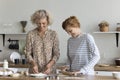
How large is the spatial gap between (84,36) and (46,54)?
0.49 metres

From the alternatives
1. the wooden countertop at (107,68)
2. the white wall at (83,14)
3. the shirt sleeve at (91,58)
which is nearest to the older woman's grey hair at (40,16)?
the shirt sleeve at (91,58)

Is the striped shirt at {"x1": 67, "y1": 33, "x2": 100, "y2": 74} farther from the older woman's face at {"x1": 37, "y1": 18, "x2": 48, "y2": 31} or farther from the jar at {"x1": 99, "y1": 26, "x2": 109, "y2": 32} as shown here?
the jar at {"x1": 99, "y1": 26, "x2": 109, "y2": 32}

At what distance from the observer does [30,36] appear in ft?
10.5

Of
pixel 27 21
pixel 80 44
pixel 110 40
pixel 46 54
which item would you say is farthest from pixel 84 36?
pixel 27 21

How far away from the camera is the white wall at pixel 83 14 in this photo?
4801 mm

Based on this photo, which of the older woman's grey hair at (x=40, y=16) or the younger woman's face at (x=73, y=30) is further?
the older woman's grey hair at (x=40, y=16)

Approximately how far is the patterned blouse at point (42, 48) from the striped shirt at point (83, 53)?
8.2 inches

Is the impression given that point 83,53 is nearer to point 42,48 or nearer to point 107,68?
point 42,48


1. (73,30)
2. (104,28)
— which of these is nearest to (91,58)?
(73,30)

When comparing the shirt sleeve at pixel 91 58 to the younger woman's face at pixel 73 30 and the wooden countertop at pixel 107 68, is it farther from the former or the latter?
the wooden countertop at pixel 107 68

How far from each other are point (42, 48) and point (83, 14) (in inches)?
74.8

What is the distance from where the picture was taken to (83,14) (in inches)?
193

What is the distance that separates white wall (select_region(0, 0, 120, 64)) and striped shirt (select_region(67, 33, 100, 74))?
6.07ft

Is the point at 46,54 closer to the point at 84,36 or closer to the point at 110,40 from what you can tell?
the point at 84,36
